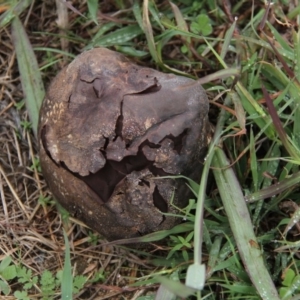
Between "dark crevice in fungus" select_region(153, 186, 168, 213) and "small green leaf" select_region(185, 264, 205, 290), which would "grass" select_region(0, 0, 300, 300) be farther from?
"small green leaf" select_region(185, 264, 205, 290)

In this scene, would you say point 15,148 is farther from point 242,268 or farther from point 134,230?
point 242,268

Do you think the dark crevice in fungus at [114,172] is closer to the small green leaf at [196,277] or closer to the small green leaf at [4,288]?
the small green leaf at [196,277]

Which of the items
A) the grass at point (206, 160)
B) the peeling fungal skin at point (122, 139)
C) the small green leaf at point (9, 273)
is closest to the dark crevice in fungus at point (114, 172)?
the peeling fungal skin at point (122, 139)

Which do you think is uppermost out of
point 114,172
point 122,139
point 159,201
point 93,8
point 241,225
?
point 93,8

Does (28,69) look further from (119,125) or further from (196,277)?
(196,277)

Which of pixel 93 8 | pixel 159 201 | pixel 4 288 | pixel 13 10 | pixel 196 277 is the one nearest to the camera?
pixel 196 277

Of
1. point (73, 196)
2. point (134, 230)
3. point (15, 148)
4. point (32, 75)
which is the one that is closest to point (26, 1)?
point (32, 75)

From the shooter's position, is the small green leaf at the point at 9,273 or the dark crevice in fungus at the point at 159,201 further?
the small green leaf at the point at 9,273

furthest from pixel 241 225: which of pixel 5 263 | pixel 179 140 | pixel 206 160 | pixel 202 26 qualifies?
pixel 5 263

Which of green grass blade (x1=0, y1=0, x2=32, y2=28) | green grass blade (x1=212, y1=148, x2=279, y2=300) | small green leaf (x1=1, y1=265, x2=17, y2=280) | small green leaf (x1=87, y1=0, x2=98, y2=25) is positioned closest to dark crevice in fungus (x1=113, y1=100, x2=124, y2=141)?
green grass blade (x1=212, y1=148, x2=279, y2=300)
